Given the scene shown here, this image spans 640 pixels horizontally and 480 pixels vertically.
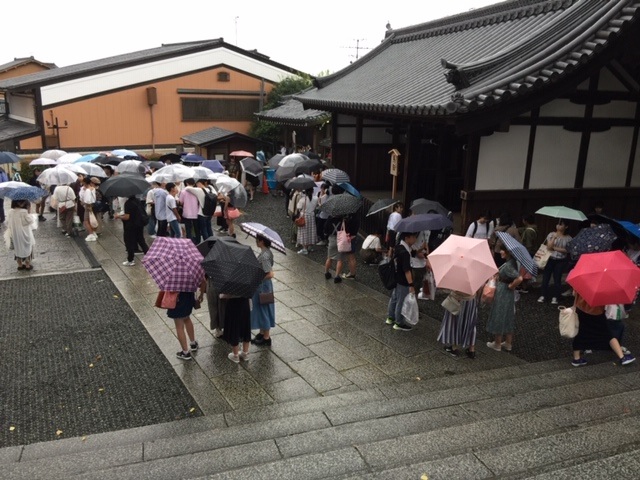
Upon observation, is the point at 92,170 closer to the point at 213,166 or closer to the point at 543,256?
the point at 213,166

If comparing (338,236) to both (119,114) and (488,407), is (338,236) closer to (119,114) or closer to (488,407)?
(488,407)

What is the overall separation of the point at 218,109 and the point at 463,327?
90.4 ft

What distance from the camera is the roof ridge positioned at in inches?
497

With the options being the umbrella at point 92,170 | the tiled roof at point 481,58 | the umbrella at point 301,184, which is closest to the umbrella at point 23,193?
the umbrella at point 92,170

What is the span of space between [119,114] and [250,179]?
1240 cm

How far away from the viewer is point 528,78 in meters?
8.97

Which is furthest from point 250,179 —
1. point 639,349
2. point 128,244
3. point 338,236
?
point 639,349

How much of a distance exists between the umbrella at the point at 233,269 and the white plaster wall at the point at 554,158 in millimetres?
7107

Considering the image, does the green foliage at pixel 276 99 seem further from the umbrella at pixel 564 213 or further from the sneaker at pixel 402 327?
the sneaker at pixel 402 327

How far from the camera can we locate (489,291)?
6.99 m

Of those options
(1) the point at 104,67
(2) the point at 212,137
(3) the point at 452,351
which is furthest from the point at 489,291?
(1) the point at 104,67

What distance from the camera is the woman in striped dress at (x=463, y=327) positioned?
275 inches

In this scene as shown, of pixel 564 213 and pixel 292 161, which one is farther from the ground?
pixel 292 161

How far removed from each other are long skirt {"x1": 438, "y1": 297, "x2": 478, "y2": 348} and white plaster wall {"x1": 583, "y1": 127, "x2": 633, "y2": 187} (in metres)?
6.07
